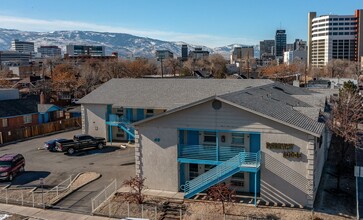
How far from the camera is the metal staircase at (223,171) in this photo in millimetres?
23719

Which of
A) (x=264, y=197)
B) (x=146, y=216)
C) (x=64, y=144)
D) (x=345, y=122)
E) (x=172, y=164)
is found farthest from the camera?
(x=64, y=144)

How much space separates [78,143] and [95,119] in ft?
18.1

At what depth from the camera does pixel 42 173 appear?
31719mm

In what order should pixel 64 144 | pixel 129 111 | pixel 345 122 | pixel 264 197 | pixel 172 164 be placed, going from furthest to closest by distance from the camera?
pixel 129 111, pixel 64 144, pixel 345 122, pixel 172 164, pixel 264 197

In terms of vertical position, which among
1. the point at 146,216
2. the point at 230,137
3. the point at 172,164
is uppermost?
the point at 230,137

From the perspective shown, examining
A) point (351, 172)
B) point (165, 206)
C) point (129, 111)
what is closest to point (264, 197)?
point (165, 206)

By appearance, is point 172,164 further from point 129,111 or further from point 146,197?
point 129,111

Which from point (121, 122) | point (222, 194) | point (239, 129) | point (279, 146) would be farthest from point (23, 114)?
point (279, 146)

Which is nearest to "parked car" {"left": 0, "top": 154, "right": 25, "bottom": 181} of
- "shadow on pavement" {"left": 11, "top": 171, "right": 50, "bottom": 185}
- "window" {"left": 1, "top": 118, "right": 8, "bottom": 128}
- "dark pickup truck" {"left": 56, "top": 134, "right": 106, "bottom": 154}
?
"shadow on pavement" {"left": 11, "top": 171, "right": 50, "bottom": 185}

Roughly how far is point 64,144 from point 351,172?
25.4m

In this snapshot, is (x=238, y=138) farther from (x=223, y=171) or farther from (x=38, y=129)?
(x=38, y=129)

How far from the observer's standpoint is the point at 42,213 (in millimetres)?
23594

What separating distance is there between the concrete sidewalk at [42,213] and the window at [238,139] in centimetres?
924

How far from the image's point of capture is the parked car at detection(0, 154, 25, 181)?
2986 centimetres
